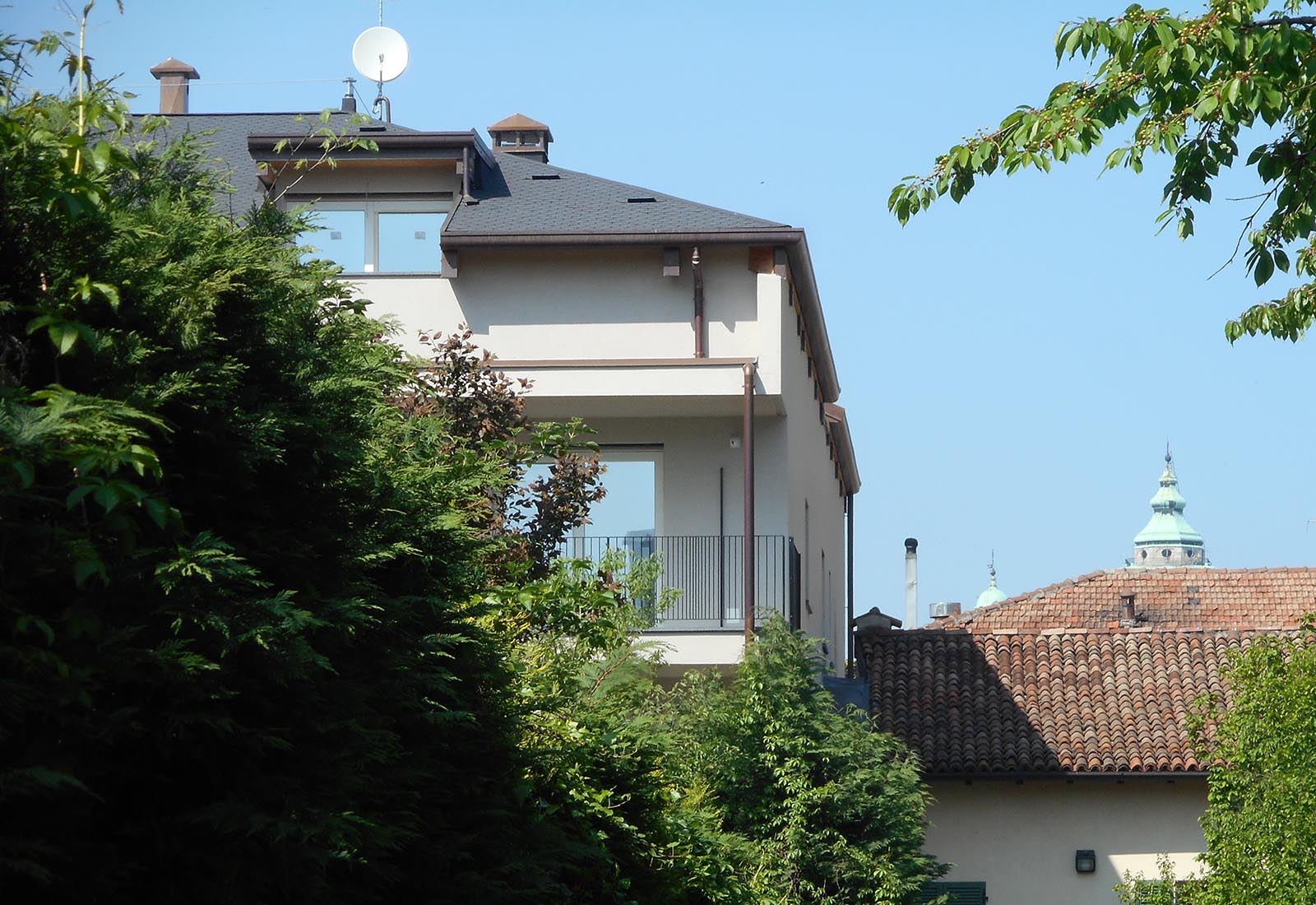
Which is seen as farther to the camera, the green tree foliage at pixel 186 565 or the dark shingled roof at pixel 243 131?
the dark shingled roof at pixel 243 131

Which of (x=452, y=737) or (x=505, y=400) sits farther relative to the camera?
(x=505, y=400)

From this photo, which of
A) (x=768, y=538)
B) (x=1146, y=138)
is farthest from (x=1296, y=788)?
(x=1146, y=138)

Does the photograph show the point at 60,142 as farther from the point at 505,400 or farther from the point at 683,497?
the point at 683,497

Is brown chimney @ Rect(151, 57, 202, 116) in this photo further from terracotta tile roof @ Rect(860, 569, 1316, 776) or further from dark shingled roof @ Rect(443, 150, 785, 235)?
terracotta tile roof @ Rect(860, 569, 1316, 776)

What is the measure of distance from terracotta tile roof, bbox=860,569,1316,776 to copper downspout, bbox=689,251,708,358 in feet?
29.6

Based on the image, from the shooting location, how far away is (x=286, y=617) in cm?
475

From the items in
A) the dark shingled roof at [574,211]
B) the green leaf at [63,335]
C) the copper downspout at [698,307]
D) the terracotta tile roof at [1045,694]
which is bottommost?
the green leaf at [63,335]

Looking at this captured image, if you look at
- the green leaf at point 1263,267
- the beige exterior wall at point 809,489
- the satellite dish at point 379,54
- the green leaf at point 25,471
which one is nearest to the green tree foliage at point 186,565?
the green leaf at point 25,471

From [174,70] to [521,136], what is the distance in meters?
5.63

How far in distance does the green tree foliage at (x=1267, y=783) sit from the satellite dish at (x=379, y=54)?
13644mm

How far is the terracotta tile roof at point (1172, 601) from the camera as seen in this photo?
134 ft

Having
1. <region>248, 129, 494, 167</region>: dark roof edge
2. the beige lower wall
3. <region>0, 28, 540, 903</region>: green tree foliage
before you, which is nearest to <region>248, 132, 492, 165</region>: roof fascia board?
<region>248, 129, 494, 167</region>: dark roof edge

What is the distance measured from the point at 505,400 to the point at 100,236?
963cm

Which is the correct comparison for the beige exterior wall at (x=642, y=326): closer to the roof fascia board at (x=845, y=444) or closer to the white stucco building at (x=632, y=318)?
the white stucco building at (x=632, y=318)
